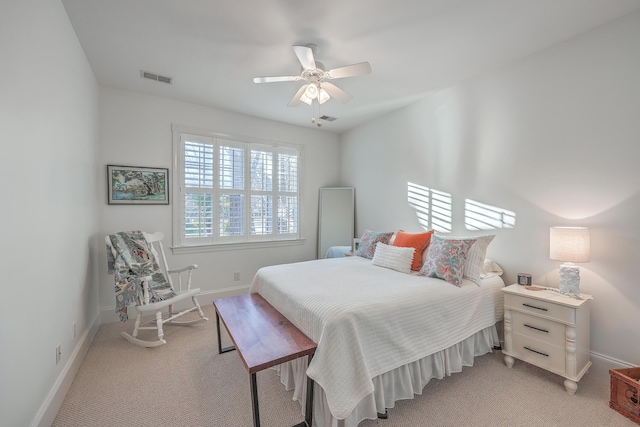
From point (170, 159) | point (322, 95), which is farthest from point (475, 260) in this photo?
point (170, 159)

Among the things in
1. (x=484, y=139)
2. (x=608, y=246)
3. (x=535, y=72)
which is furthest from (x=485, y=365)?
(x=535, y=72)

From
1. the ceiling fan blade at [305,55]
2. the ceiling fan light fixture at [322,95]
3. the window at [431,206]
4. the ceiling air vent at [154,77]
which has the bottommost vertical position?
the window at [431,206]

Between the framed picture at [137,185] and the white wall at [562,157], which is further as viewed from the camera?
the framed picture at [137,185]

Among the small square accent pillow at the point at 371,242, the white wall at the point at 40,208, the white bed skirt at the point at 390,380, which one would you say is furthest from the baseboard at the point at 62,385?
the small square accent pillow at the point at 371,242

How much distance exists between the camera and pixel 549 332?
81.0 inches

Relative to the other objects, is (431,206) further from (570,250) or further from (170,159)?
(170,159)

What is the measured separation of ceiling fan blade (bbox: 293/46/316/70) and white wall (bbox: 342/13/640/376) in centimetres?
191

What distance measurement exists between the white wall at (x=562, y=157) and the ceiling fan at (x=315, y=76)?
1523mm

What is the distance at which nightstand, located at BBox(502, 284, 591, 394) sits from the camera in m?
1.94

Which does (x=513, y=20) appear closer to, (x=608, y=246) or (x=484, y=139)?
(x=484, y=139)

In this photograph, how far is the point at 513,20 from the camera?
2072 millimetres

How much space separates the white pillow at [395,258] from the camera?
2746 mm

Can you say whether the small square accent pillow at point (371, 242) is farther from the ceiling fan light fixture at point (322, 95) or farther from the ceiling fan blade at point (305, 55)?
the ceiling fan blade at point (305, 55)

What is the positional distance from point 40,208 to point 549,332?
3.56 meters
